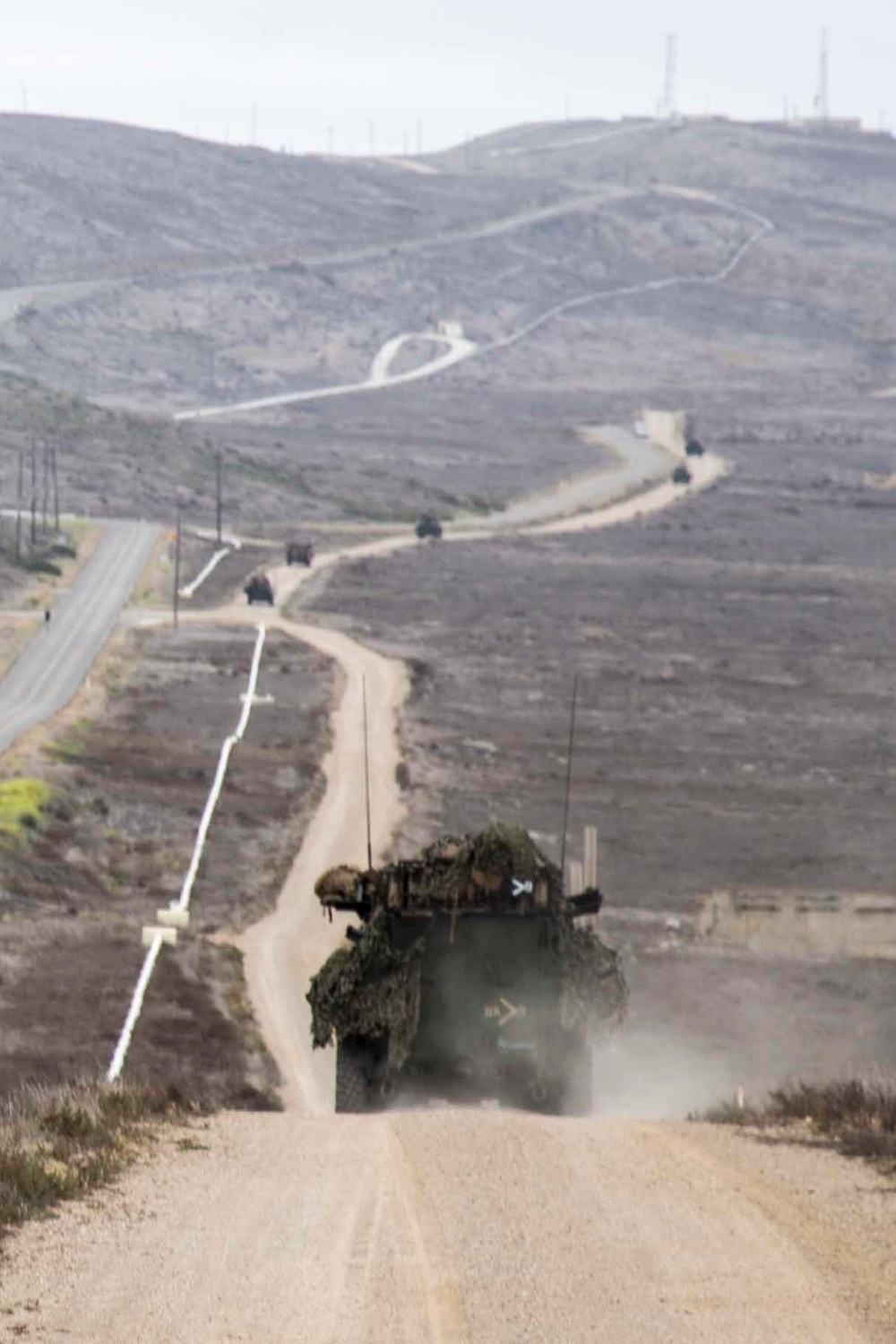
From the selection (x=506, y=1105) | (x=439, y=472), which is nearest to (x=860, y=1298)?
(x=506, y=1105)

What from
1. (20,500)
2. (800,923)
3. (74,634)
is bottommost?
(800,923)

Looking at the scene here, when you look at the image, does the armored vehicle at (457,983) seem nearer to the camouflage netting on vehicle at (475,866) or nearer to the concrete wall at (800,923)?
the camouflage netting on vehicle at (475,866)

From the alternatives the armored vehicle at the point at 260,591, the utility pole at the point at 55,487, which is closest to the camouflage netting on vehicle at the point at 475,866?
the armored vehicle at the point at 260,591

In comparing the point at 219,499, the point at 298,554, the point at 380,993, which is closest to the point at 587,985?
the point at 380,993

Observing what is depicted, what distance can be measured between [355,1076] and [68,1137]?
727 centimetres

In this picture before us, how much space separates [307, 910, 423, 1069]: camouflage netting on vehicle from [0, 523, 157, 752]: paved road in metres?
49.3

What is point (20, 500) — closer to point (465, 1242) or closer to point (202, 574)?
point (202, 574)

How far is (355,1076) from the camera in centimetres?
2798

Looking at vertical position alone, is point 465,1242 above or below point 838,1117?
above

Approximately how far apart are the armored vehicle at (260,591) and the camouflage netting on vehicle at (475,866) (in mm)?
90307

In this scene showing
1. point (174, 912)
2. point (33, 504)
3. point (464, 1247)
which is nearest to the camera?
point (464, 1247)

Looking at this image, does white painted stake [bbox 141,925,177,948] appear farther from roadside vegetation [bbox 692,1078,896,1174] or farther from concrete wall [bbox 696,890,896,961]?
→ roadside vegetation [bbox 692,1078,896,1174]

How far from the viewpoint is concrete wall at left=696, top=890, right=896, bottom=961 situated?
55.3 metres

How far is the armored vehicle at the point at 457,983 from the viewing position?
27750 millimetres
